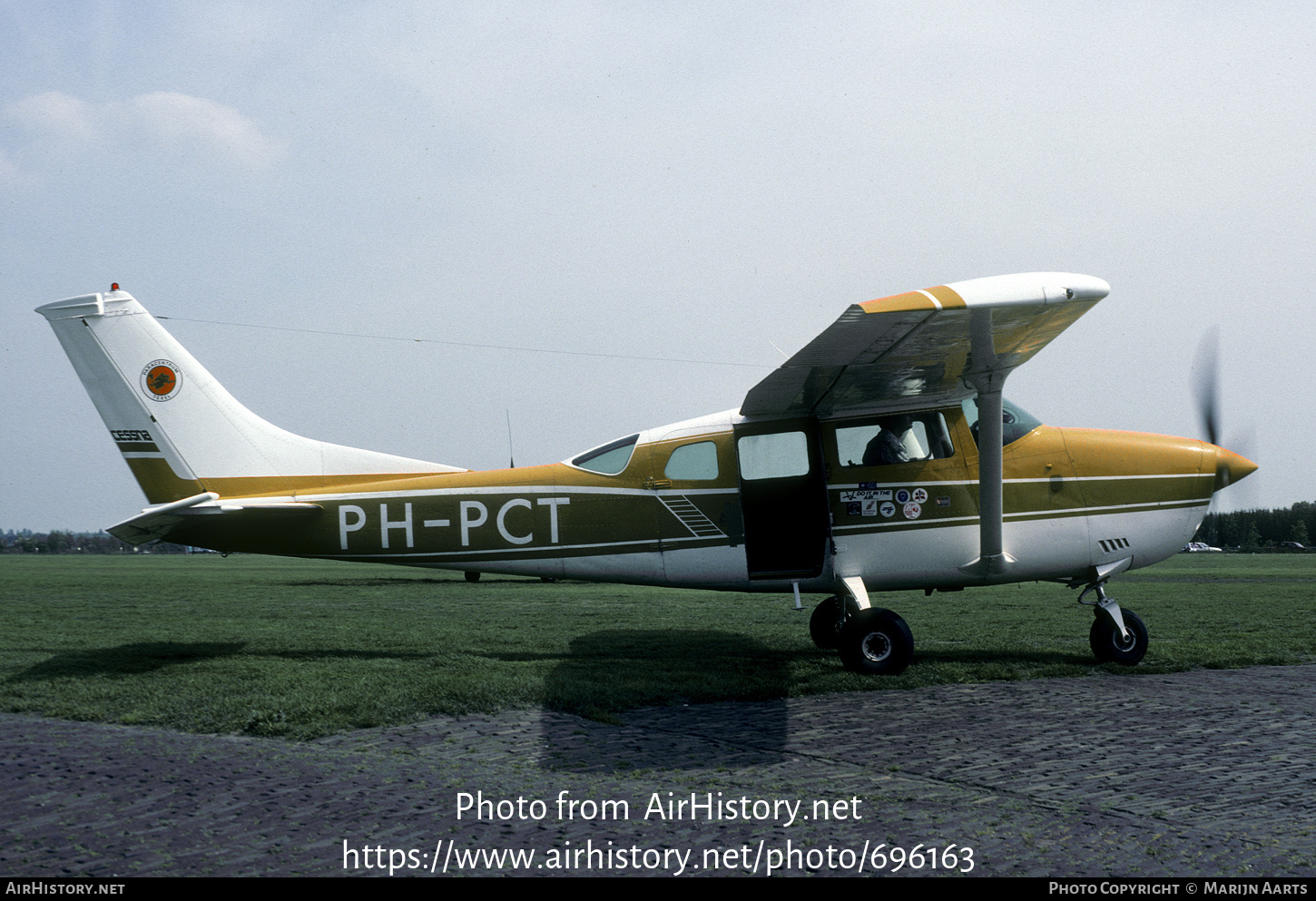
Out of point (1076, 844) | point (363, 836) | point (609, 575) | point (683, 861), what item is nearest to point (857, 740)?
point (1076, 844)

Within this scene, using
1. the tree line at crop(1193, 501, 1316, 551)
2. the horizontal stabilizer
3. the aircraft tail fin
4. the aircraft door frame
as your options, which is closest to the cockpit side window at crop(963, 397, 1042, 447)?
the aircraft door frame

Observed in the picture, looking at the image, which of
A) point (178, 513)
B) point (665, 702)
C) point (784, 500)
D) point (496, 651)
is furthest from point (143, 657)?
point (784, 500)

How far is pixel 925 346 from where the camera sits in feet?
24.8

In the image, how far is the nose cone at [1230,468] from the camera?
9273mm

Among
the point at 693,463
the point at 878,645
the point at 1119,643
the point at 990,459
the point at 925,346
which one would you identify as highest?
the point at 925,346

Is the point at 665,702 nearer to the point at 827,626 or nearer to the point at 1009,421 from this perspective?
the point at 827,626

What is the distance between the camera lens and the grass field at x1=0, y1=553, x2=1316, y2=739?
7.09 m

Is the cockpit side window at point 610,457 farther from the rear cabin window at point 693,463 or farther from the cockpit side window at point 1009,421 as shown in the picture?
the cockpit side window at point 1009,421

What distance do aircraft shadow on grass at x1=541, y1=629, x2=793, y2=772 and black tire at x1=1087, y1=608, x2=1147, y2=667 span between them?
3198mm

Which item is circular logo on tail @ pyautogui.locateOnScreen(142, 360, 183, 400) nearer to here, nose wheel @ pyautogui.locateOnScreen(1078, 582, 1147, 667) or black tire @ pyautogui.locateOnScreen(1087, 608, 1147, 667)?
nose wheel @ pyautogui.locateOnScreen(1078, 582, 1147, 667)

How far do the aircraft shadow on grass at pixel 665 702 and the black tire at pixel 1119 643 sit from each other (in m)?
3.20

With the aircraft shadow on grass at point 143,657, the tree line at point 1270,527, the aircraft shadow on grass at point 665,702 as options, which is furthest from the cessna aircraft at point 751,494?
the tree line at point 1270,527

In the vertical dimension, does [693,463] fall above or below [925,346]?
below

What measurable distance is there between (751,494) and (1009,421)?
2.79 m
